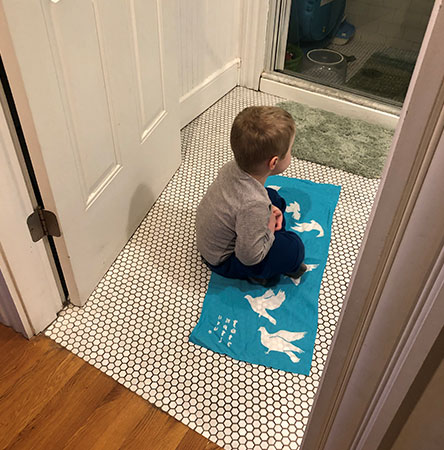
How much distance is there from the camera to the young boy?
1.25 metres

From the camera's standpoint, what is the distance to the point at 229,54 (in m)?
2.27

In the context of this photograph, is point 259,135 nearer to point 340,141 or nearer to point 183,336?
point 183,336

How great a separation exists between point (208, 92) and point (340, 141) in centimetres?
65

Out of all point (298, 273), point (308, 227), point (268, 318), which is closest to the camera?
point (268, 318)

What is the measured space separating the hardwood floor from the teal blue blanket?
240mm

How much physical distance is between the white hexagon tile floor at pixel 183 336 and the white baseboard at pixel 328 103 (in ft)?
1.80

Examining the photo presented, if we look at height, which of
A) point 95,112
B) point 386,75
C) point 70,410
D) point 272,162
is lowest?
point 70,410

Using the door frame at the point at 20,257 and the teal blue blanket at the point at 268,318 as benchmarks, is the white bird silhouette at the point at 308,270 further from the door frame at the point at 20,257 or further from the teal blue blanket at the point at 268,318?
the door frame at the point at 20,257

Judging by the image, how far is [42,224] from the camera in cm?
114

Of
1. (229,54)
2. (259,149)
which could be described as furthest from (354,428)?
(229,54)

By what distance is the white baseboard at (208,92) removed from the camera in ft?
6.78

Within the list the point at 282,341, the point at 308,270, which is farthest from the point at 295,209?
the point at 282,341

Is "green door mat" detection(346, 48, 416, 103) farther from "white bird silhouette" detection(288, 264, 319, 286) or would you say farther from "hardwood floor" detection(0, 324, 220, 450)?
"hardwood floor" detection(0, 324, 220, 450)

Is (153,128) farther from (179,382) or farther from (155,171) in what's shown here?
(179,382)
